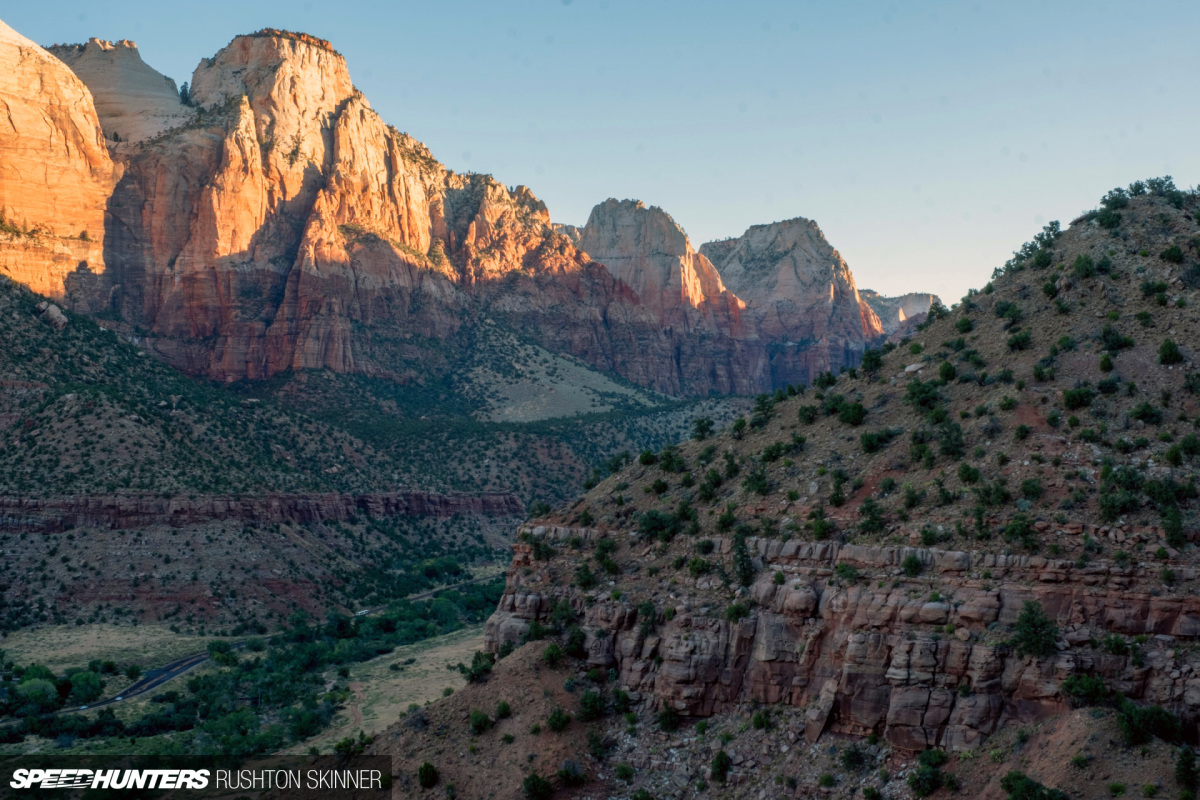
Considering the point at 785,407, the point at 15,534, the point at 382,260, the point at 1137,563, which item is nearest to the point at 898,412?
the point at 785,407

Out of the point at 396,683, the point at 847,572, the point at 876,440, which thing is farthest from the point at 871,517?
the point at 396,683

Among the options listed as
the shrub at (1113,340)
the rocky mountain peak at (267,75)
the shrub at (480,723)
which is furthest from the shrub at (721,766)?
the rocky mountain peak at (267,75)

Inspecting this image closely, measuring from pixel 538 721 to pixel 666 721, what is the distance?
15.2 ft

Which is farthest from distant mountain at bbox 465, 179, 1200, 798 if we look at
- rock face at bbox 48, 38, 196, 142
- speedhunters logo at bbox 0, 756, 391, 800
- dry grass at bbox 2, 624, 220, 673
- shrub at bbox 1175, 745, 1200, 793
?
rock face at bbox 48, 38, 196, 142

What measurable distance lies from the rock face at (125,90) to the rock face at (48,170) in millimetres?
10080

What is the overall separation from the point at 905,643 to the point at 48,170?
131279 millimetres

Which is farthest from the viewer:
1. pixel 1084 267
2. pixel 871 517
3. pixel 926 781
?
pixel 1084 267

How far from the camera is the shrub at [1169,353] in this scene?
3591 centimetres

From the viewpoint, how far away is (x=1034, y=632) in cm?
2833

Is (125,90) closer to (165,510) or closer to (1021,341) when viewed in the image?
(165,510)

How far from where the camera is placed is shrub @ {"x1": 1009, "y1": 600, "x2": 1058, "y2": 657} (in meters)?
28.2

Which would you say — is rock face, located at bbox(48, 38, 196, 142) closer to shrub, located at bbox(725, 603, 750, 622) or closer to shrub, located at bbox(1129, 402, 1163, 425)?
shrub, located at bbox(725, 603, 750, 622)

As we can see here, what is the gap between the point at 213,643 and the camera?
68188 mm

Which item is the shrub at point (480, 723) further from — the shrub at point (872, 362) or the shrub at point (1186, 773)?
the shrub at point (872, 362)
